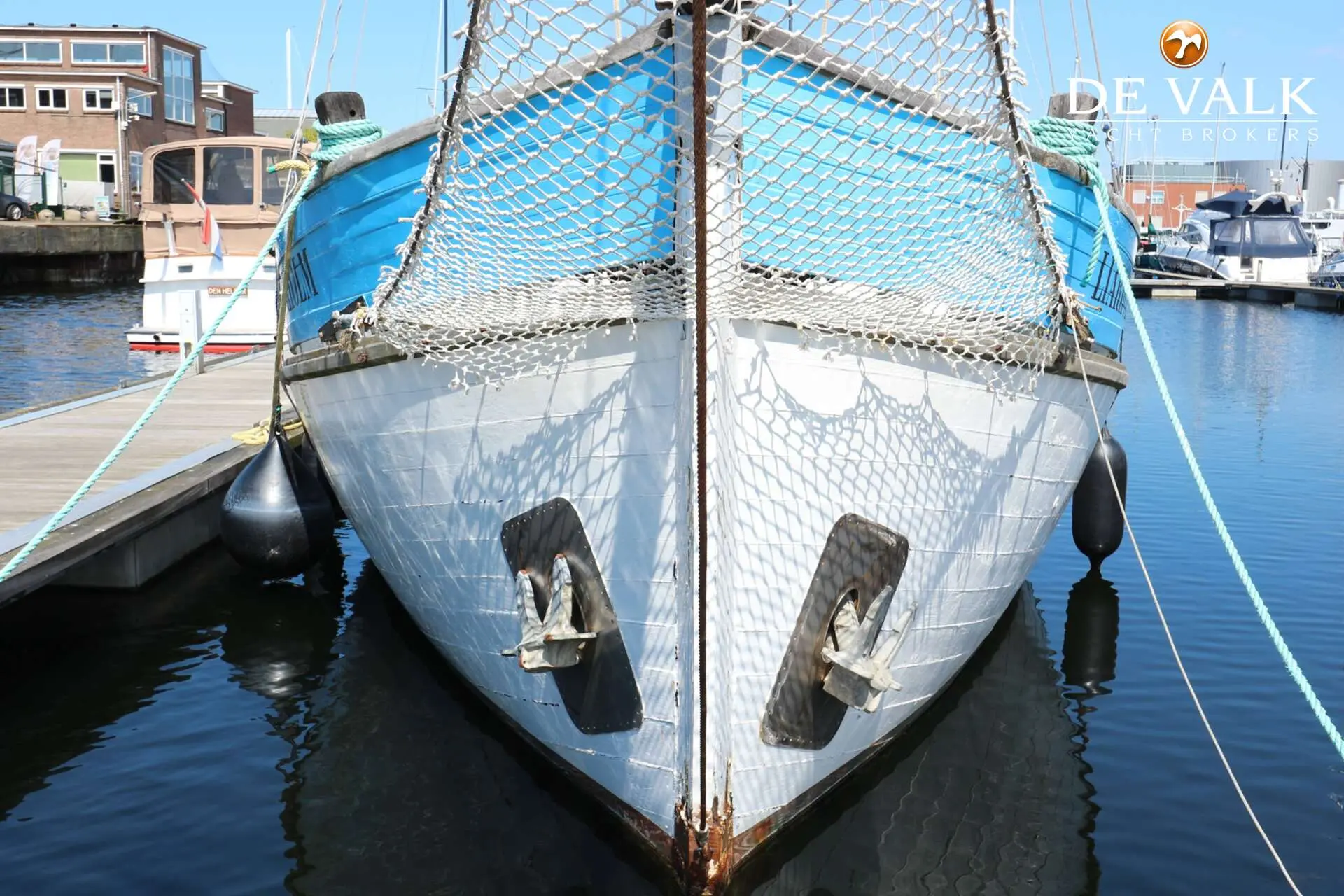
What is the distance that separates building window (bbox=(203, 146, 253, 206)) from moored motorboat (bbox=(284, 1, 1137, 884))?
14.5 m

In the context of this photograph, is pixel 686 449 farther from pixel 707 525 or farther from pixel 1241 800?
pixel 1241 800

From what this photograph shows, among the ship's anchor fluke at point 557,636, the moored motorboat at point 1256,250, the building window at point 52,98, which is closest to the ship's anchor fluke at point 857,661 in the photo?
the ship's anchor fluke at point 557,636

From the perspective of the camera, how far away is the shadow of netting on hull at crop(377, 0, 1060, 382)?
356 centimetres

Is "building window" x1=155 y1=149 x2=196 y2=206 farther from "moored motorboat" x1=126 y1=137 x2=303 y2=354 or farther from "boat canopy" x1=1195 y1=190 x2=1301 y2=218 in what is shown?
"boat canopy" x1=1195 y1=190 x2=1301 y2=218

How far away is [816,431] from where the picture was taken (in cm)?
420

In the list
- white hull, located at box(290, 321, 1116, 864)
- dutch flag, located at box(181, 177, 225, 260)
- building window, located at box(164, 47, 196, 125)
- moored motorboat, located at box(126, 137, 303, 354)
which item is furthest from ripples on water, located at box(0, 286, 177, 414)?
building window, located at box(164, 47, 196, 125)

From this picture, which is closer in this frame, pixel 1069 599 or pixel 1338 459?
pixel 1069 599

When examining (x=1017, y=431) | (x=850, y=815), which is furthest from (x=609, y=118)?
(x=850, y=815)

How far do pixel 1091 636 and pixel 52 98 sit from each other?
163ft

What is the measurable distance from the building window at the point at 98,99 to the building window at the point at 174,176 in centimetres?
3204

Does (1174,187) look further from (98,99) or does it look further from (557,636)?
(557,636)

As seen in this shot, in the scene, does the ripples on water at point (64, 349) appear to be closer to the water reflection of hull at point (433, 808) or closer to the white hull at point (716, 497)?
the water reflection of hull at point (433, 808)

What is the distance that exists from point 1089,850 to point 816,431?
2.01 meters

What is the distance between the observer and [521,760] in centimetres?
542
